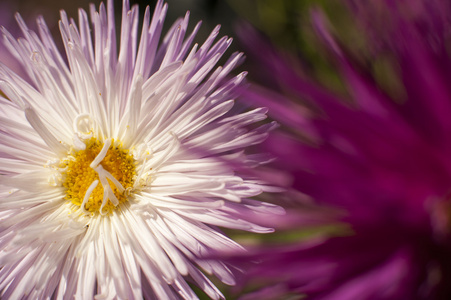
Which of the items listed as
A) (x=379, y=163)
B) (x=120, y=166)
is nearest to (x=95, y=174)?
(x=120, y=166)

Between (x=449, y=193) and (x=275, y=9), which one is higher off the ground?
(x=275, y=9)

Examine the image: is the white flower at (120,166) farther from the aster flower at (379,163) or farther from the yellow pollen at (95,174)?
the aster flower at (379,163)

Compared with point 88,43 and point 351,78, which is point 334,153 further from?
point 88,43

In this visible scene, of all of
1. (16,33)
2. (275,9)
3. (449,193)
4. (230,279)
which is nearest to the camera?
(449,193)

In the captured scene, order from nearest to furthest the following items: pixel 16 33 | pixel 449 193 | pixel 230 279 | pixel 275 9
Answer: pixel 449 193 < pixel 230 279 < pixel 16 33 < pixel 275 9

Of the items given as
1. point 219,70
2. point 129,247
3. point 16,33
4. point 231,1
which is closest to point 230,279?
point 129,247

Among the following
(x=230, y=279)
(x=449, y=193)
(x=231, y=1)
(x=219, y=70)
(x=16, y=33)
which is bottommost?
(x=230, y=279)

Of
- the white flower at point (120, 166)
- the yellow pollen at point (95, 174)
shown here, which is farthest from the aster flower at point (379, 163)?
the yellow pollen at point (95, 174)

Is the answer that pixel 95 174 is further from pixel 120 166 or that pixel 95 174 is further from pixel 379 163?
pixel 379 163
